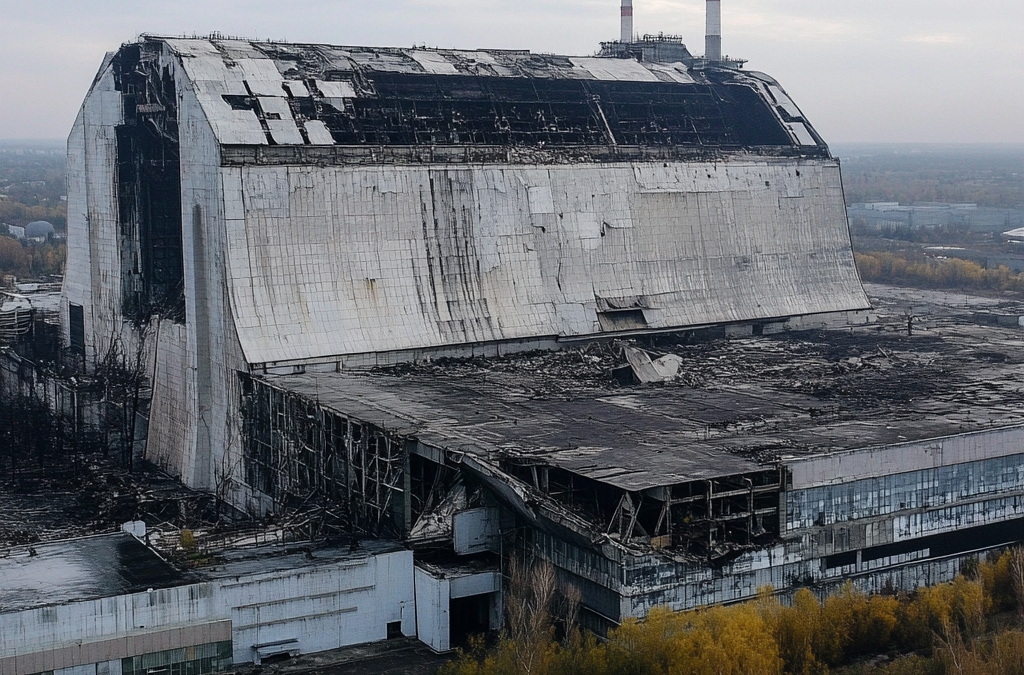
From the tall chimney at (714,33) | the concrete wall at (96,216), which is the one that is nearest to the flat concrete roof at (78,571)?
the concrete wall at (96,216)

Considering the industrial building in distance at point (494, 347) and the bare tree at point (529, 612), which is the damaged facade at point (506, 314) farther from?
the bare tree at point (529, 612)

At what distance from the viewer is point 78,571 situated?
3228 cm

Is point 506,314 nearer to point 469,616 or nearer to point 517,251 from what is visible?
point 517,251

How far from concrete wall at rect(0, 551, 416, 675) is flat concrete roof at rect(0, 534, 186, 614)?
463mm

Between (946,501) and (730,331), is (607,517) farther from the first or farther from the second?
(730,331)

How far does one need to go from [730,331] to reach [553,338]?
8447mm

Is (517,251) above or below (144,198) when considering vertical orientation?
below

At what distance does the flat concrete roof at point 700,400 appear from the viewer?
1380 inches

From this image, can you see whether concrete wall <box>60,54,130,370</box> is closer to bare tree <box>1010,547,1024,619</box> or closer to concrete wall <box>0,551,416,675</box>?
concrete wall <box>0,551,416,675</box>

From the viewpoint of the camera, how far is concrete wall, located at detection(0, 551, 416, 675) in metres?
29.4

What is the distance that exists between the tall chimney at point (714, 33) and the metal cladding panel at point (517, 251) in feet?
42.9

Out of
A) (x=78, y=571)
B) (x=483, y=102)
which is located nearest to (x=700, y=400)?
(x=483, y=102)

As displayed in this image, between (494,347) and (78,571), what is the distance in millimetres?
20705

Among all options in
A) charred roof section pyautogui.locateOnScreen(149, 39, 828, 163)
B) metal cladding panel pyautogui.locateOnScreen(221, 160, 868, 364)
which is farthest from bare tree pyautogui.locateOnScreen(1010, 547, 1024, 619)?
charred roof section pyautogui.locateOnScreen(149, 39, 828, 163)
